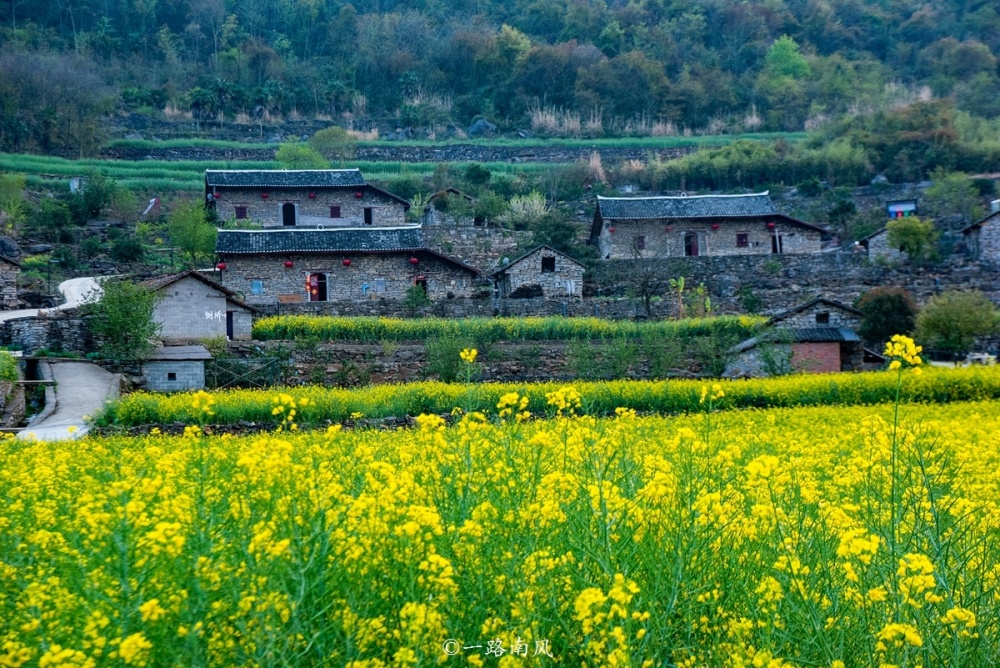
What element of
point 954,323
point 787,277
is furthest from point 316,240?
point 954,323

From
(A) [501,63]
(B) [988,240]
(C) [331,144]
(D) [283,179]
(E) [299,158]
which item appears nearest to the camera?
(B) [988,240]

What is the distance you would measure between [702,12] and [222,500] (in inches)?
3182

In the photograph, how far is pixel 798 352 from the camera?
2497cm

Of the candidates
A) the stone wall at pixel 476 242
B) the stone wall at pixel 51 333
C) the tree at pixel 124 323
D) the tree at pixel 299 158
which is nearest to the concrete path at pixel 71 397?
the tree at pixel 124 323

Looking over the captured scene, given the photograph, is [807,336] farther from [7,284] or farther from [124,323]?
[7,284]

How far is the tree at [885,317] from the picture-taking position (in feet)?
89.1

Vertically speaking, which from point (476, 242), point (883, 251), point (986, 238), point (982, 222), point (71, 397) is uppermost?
point (476, 242)

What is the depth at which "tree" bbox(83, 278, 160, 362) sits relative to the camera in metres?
24.2

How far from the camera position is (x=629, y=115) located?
211 feet

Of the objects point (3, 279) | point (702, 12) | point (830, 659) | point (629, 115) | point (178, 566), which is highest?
point (702, 12)

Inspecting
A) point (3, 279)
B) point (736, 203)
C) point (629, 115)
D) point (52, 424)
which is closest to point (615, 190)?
point (736, 203)

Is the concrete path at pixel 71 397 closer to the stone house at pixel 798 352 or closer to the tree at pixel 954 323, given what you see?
the stone house at pixel 798 352

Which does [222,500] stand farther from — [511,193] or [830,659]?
[511,193]

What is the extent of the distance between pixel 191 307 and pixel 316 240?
7.83 meters
